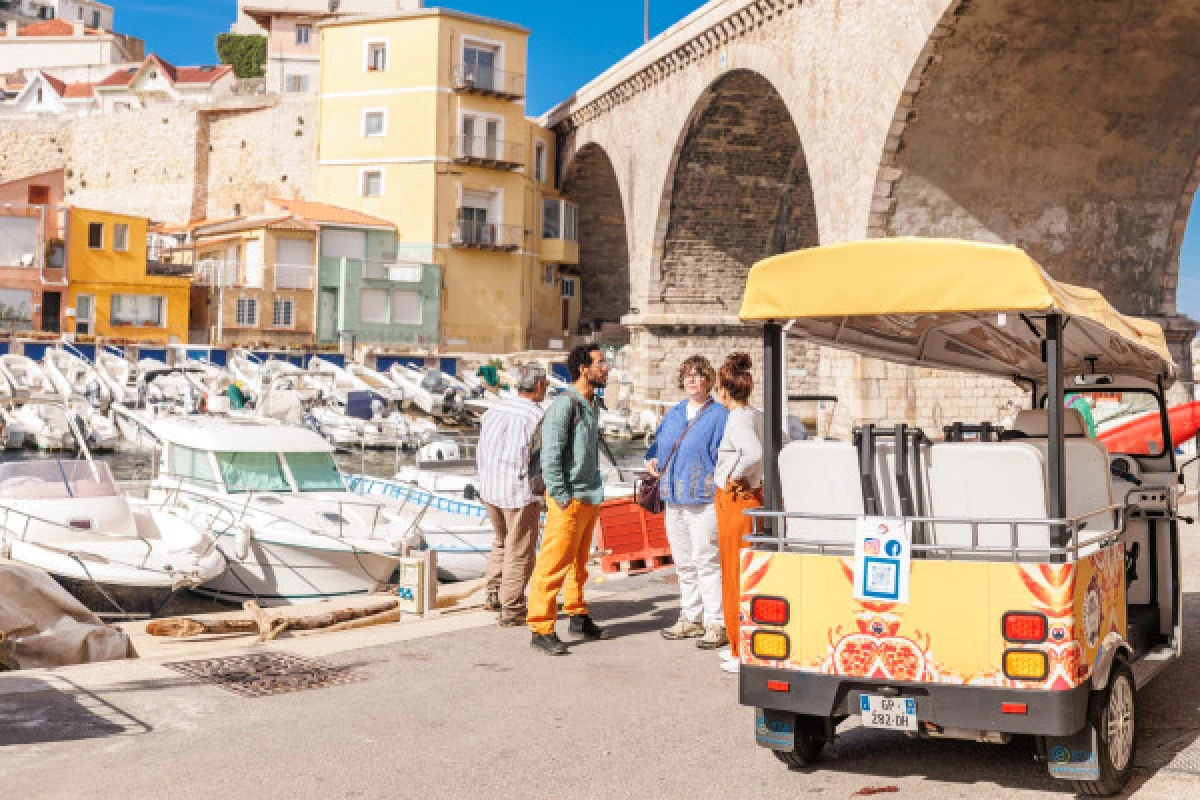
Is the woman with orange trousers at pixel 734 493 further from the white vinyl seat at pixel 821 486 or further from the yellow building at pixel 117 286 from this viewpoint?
the yellow building at pixel 117 286

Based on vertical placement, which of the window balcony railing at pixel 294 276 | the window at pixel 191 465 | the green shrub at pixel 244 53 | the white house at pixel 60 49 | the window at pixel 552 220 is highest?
the white house at pixel 60 49

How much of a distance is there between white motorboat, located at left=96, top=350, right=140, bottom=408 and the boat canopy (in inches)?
1043

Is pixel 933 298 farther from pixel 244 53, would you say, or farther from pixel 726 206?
pixel 244 53

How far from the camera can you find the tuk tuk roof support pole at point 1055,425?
4258mm

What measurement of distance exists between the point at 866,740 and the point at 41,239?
136 feet

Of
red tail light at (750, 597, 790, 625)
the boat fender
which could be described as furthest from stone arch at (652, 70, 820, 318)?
red tail light at (750, 597, 790, 625)

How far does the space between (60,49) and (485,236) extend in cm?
5096

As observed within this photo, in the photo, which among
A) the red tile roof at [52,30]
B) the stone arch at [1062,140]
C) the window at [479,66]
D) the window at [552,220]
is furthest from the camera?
the red tile roof at [52,30]

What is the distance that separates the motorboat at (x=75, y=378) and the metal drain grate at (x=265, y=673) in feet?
76.4

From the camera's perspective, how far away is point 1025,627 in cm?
413

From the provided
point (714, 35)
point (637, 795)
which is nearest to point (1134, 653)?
point (637, 795)

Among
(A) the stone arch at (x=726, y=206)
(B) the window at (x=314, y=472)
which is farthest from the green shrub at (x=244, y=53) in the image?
(B) the window at (x=314, y=472)

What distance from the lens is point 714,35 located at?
92.3 feet

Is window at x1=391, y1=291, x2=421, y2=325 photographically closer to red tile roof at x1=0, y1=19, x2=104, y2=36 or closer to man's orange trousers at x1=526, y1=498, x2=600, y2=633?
man's orange trousers at x1=526, y1=498, x2=600, y2=633
